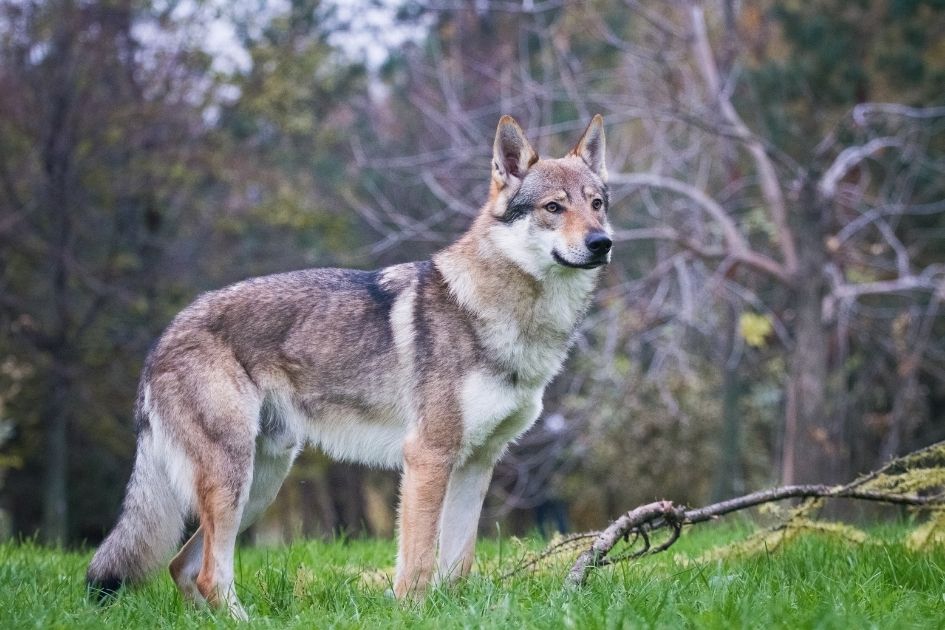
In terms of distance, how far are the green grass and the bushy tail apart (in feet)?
0.38

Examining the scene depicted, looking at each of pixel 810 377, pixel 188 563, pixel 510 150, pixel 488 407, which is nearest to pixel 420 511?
pixel 488 407

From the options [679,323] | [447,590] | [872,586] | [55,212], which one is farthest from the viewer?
[55,212]

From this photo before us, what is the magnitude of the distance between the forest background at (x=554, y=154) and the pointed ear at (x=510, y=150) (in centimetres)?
Result: 391

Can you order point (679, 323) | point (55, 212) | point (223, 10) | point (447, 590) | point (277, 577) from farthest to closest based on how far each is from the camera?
point (223, 10) < point (55, 212) < point (679, 323) < point (277, 577) < point (447, 590)

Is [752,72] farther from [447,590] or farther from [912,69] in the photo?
[447,590]

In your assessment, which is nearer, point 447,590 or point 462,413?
point 447,590

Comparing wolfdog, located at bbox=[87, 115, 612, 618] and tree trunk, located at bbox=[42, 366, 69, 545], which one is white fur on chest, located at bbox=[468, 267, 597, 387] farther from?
tree trunk, located at bbox=[42, 366, 69, 545]

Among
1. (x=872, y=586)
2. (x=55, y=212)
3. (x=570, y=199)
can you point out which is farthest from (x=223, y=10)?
(x=872, y=586)

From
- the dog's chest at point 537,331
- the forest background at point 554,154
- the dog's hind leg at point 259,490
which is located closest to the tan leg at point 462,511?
the dog's chest at point 537,331

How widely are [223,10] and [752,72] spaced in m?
9.33

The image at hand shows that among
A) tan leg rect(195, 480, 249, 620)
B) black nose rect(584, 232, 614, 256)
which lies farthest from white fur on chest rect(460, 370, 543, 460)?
tan leg rect(195, 480, 249, 620)

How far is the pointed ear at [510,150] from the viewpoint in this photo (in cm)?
517

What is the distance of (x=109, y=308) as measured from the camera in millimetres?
16266

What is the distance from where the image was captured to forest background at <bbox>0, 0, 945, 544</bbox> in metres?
10.2
